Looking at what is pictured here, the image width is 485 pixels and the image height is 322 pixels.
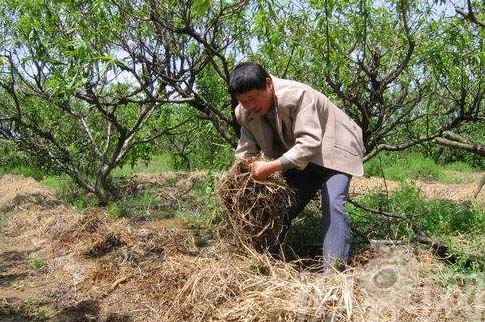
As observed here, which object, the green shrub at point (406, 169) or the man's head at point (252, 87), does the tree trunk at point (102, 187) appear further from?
the green shrub at point (406, 169)

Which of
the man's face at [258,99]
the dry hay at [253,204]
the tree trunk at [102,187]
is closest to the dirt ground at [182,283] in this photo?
the dry hay at [253,204]

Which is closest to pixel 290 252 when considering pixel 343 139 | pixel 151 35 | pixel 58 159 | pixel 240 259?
pixel 240 259

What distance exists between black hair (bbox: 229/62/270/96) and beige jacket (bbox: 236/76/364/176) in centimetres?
20

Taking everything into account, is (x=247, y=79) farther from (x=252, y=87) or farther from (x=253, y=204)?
(x=253, y=204)

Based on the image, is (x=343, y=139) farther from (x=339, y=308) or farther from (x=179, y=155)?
(x=179, y=155)

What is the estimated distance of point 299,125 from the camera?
11.0 feet

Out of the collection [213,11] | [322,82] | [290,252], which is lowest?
[290,252]

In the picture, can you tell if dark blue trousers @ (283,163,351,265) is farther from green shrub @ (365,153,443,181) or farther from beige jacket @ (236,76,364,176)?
green shrub @ (365,153,443,181)

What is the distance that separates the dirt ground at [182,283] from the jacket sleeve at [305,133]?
626 mm

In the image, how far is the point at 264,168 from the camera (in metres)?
3.36

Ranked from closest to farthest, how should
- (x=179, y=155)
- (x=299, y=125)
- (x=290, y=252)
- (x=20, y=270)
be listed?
1. (x=299, y=125)
2. (x=290, y=252)
3. (x=20, y=270)
4. (x=179, y=155)

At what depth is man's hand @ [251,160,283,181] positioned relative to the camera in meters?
3.33

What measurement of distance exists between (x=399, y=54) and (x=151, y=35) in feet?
8.36

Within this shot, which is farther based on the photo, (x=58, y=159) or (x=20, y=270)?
(x=58, y=159)
